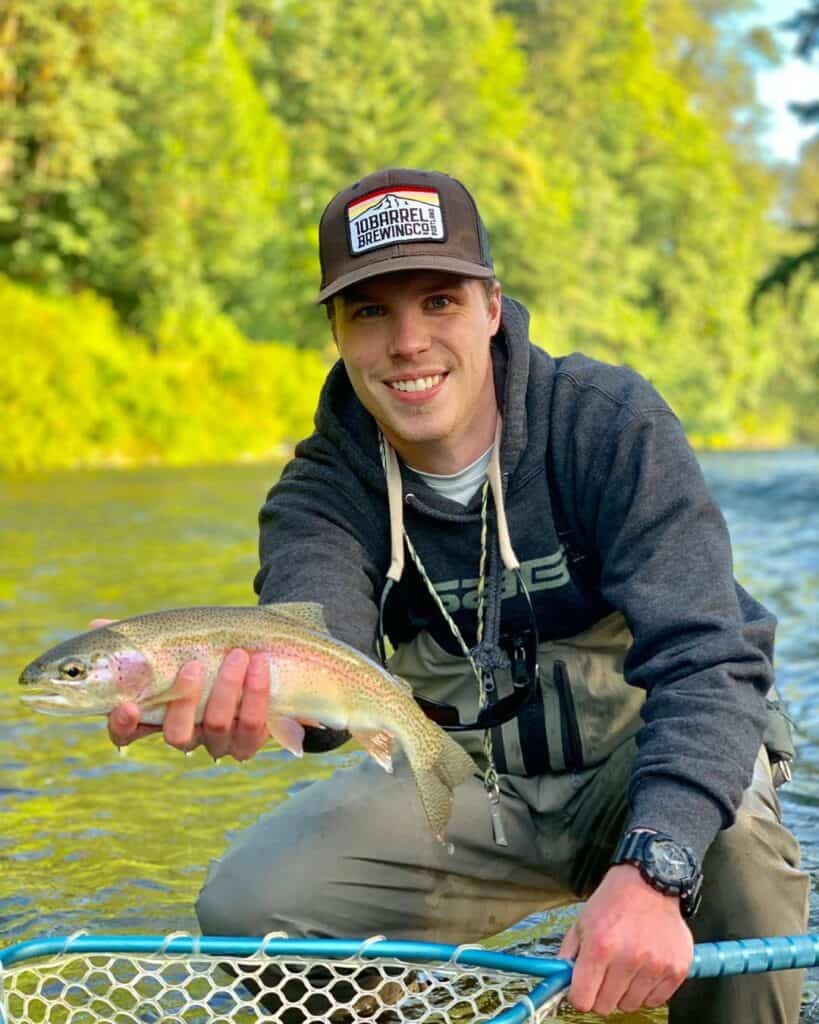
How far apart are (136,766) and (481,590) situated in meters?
2.64

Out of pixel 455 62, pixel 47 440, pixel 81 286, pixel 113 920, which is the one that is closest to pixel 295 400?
pixel 81 286

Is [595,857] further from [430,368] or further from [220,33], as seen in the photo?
[220,33]

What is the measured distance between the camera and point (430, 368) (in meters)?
3.05

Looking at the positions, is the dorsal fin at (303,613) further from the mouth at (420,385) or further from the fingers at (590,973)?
the fingers at (590,973)

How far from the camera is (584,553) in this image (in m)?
3.10

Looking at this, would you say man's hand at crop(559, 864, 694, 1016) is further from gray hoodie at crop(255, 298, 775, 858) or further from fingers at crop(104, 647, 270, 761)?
fingers at crop(104, 647, 270, 761)

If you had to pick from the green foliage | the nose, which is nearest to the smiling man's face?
the nose

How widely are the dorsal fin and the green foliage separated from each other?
2314 centimetres

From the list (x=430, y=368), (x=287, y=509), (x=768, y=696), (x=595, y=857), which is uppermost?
(x=430, y=368)

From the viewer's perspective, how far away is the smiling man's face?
10.00 ft

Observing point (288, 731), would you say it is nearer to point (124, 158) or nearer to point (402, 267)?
point (402, 267)

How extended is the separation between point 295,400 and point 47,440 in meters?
10.3

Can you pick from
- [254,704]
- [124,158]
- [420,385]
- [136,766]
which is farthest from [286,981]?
[124,158]

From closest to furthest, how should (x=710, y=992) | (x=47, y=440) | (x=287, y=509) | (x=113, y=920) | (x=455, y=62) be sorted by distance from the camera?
(x=710, y=992)
(x=287, y=509)
(x=113, y=920)
(x=47, y=440)
(x=455, y=62)
